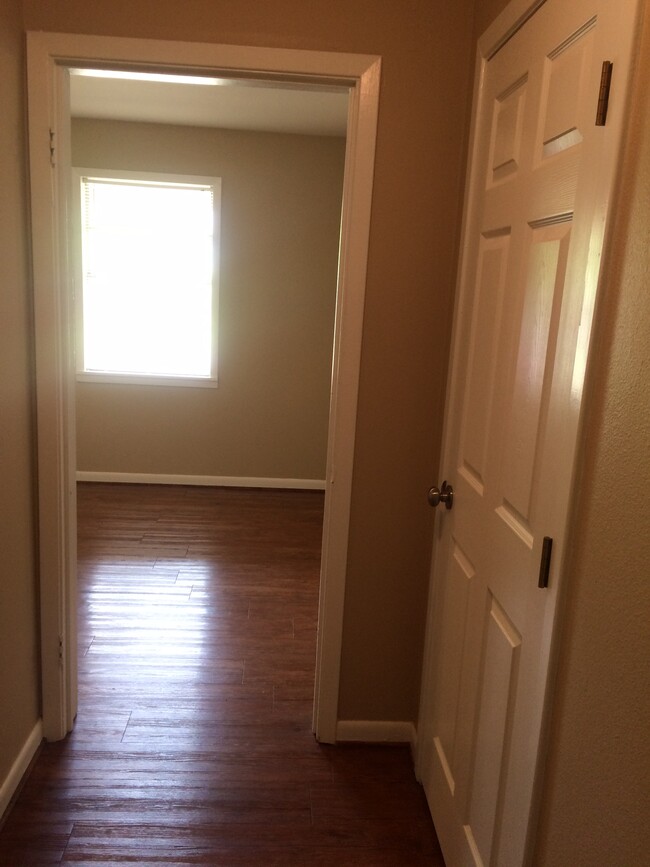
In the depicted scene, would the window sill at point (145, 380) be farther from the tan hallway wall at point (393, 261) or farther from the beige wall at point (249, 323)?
the tan hallway wall at point (393, 261)

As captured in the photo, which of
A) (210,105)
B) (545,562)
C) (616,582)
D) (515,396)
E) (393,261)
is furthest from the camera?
(210,105)

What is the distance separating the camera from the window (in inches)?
187

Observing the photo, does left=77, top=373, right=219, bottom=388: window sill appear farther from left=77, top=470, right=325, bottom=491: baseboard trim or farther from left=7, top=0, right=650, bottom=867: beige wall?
left=7, top=0, right=650, bottom=867: beige wall

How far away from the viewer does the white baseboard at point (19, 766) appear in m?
1.90

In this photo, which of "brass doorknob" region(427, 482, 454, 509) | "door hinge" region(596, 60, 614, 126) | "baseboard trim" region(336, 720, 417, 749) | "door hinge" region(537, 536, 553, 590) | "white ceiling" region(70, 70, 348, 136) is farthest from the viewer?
"white ceiling" region(70, 70, 348, 136)

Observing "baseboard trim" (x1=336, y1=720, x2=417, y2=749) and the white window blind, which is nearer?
"baseboard trim" (x1=336, y1=720, x2=417, y2=749)

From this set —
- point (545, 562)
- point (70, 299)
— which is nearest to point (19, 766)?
point (70, 299)

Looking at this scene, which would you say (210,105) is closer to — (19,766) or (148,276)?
(148,276)

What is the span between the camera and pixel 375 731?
230cm

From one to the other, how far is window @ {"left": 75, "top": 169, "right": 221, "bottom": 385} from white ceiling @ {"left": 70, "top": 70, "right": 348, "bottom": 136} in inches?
16.2

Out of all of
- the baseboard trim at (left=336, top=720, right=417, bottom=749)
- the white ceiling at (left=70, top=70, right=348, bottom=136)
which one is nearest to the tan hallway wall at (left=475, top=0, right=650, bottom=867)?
the baseboard trim at (left=336, top=720, right=417, bottom=749)

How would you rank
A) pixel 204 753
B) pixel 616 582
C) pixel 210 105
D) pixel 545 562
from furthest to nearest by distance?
pixel 210 105 < pixel 204 753 < pixel 545 562 < pixel 616 582

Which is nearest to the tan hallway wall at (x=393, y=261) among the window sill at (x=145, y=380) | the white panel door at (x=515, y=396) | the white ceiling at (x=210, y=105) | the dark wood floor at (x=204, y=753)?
the white panel door at (x=515, y=396)

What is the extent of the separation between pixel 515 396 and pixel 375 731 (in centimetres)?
142
